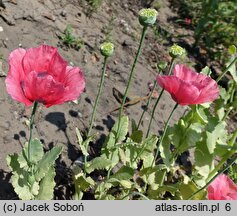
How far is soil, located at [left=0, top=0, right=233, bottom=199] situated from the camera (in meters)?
2.13

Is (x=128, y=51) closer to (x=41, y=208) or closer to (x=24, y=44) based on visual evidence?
(x=24, y=44)

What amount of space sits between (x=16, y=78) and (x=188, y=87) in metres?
0.56

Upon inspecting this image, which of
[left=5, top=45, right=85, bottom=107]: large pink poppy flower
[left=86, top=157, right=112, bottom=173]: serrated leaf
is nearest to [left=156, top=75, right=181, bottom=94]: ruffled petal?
[left=5, top=45, right=85, bottom=107]: large pink poppy flower

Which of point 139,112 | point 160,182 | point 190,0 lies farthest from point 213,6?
point 160,182

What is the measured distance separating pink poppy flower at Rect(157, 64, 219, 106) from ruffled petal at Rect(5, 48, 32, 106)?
462 millimetres

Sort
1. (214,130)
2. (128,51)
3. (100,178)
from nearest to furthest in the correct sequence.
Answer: (214,130) → (100,178) → (128,51)

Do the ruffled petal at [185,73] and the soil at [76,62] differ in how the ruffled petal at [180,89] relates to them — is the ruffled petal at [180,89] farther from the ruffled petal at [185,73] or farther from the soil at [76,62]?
the soil at [76,62]

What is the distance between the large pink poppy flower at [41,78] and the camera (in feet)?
4.42

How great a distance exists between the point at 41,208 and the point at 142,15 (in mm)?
723

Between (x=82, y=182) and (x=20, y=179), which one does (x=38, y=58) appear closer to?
(x=20, y=179)

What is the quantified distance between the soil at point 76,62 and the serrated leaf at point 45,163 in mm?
281

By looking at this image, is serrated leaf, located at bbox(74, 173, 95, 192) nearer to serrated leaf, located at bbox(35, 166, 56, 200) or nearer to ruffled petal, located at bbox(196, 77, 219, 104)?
serrated leaf, located at bbox(35, 166, 56, 200)

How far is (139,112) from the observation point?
2555mm

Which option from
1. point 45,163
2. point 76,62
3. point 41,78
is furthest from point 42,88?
point 76,62
